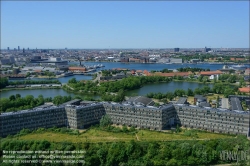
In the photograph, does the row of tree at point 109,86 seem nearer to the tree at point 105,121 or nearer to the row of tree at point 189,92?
the row of tree at point 189,92

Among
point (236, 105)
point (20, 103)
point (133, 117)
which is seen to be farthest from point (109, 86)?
point (236, 105)

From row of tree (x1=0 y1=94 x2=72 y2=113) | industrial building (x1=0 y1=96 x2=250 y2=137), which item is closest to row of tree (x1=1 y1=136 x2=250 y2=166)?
industrial building (x1=0 y1=96 x2=250 y2=137)

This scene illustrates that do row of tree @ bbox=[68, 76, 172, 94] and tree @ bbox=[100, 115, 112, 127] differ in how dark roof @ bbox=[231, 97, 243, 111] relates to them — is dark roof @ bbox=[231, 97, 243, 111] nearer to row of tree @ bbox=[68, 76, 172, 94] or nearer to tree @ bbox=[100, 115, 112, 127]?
tree @ bbox=[100, 115, 112, 127]

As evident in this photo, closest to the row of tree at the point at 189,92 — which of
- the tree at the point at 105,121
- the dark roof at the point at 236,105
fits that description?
the dark roof at the point at 236,105

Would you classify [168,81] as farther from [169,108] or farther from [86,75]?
[169,108]

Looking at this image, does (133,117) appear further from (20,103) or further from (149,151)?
(20,103)

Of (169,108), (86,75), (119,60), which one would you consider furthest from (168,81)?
(119,60)
